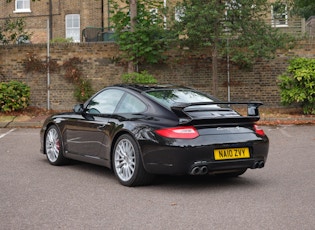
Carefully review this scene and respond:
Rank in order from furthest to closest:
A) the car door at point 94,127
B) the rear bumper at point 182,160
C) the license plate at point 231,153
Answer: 1. the car door at point 94,127
2. the license plate at point 231,153
3. the rear bumper at point 182,160

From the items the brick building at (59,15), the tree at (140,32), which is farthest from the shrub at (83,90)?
the brick building at (59,15)

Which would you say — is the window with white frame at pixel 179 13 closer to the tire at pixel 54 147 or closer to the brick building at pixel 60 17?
the tire at pixel 54 147

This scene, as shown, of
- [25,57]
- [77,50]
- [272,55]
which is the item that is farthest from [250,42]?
[25,57]

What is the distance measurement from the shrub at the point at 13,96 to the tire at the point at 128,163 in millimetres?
11988

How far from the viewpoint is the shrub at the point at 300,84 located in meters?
17.7

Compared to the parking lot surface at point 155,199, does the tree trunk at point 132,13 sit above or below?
above

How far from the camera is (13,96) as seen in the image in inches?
758

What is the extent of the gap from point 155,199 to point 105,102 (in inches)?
90.5

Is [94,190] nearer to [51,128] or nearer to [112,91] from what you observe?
[112,91]

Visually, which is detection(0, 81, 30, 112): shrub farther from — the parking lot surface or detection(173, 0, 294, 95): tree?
the parking lot surface

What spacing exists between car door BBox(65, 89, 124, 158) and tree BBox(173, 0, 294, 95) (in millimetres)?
10146

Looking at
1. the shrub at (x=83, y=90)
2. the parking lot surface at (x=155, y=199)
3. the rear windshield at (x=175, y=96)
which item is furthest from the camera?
the shrub at (x=83, y=90)

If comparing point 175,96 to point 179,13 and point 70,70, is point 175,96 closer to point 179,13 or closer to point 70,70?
point 179,13

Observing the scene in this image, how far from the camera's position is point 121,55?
66.7 feet
